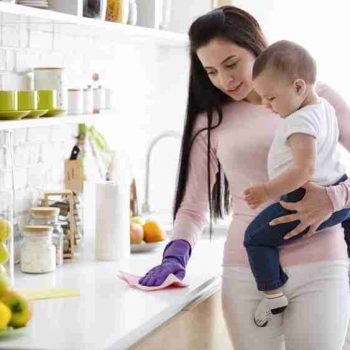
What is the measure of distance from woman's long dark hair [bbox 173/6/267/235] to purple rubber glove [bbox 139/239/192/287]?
0.15m

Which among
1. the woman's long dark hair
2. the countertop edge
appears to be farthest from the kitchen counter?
the woman's long dark hair

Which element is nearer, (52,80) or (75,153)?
(52,80)

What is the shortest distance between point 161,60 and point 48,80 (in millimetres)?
1282

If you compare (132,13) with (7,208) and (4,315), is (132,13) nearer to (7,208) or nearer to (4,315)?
(7,208)

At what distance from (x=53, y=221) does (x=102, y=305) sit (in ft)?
1.87

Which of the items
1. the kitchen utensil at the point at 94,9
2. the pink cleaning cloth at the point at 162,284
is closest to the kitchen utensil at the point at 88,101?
the kitchen utensil at the point at 94,9

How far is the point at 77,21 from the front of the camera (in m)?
2.45

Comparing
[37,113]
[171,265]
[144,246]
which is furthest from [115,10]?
[171,265]

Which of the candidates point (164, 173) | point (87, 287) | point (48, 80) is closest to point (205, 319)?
point (87, 287)

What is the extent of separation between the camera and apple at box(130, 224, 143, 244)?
3.00 meters

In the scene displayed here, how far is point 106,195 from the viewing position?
2.86 m

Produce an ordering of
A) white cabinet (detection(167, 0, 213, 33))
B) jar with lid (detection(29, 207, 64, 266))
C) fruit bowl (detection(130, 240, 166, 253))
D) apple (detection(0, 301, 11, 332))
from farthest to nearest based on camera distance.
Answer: white cabinet (detection(167, 0, 213, 33)), fruit bowl (detection(130, 240, 166, 253)), jar with lid (detection(29, 207, 64, 266)), apple (detection(0, 301, 11, 332))

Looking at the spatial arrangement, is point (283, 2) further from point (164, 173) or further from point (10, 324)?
point (10, 324)

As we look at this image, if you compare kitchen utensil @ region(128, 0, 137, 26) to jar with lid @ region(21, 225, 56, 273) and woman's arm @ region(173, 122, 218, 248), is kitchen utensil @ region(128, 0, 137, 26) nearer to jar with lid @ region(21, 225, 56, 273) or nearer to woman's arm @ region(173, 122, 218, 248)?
woman's arm @ region(173, 122, 218, 248)
